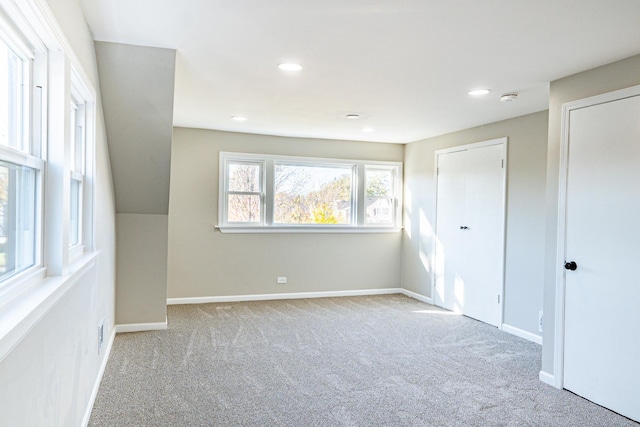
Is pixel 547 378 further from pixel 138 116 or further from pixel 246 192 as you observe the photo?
pixel 246 192

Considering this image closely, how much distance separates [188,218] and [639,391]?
479cm

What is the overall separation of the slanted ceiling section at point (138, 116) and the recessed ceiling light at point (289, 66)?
726mm

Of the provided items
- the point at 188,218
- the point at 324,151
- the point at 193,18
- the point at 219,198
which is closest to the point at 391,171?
the point at 324,151

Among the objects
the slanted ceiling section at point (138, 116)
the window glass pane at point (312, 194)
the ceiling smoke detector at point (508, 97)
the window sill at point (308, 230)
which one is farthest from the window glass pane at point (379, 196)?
the slanted ceiling section at point (138, 116)

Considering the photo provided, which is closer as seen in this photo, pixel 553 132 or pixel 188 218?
pixel 553 132

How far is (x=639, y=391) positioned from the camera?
2695 millimetres

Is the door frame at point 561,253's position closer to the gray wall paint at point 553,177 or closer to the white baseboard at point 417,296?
the gray wall paint at point 553,177

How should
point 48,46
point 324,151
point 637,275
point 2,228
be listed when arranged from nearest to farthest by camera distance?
point 2,228, point 48,46, point 637,275, point 324,151

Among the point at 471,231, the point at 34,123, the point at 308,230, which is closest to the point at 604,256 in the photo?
the point at 471,231

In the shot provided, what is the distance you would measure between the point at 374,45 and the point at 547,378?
2707 millimetres

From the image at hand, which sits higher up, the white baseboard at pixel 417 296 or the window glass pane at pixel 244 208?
the window glass pane at pixel 244 208

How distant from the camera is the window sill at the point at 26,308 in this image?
3.72 feet

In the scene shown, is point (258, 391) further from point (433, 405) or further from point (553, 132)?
point (553, 132)

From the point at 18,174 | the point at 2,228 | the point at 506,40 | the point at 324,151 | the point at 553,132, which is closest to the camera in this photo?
the point at 2,228
